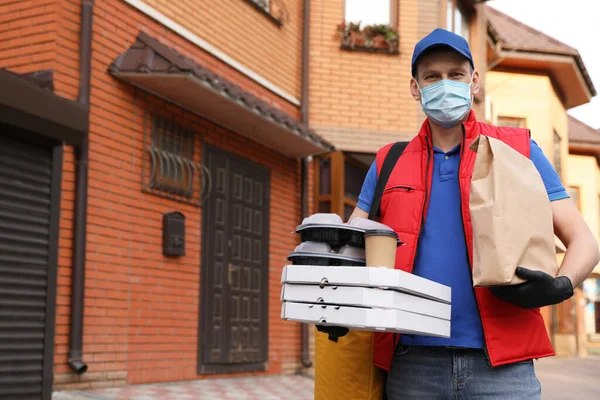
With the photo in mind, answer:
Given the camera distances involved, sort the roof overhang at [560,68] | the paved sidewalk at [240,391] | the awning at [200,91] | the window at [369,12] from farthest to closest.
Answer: the roof overhang at [560,68]
the window at [369,12]
the awning at [200,91]
the paved sidewalk at [240,391]

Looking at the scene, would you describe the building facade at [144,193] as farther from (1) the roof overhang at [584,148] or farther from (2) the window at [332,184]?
(1) the roof overhang at [584,148]

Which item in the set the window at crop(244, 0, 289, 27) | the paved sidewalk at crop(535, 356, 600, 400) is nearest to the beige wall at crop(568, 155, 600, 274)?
the paved sidewalk at crop(535, 356, 600, 400)

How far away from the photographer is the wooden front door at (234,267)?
9.88 meters

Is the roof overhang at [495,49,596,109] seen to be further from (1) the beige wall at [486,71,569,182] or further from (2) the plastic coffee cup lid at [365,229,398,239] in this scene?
(2) the plastic coffee cup lid at [365,229,398,239]

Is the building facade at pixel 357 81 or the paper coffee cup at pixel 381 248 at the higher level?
the building facade at pixel 357 81

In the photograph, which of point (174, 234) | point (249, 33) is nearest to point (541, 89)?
point (249, 33)

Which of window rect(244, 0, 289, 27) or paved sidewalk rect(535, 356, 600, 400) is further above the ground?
window rect(244, 0, 289, 27)

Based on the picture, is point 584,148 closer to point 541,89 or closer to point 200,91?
point 541,89

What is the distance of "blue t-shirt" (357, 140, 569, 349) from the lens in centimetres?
249

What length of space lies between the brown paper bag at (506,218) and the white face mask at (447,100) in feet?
0.91

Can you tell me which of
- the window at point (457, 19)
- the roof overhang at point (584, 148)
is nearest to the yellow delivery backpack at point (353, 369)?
the window at point (457, 19)

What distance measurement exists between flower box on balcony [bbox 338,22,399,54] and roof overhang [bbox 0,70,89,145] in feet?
22.5

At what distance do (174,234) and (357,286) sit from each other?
6.98 metres

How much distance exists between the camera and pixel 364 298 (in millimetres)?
2223
